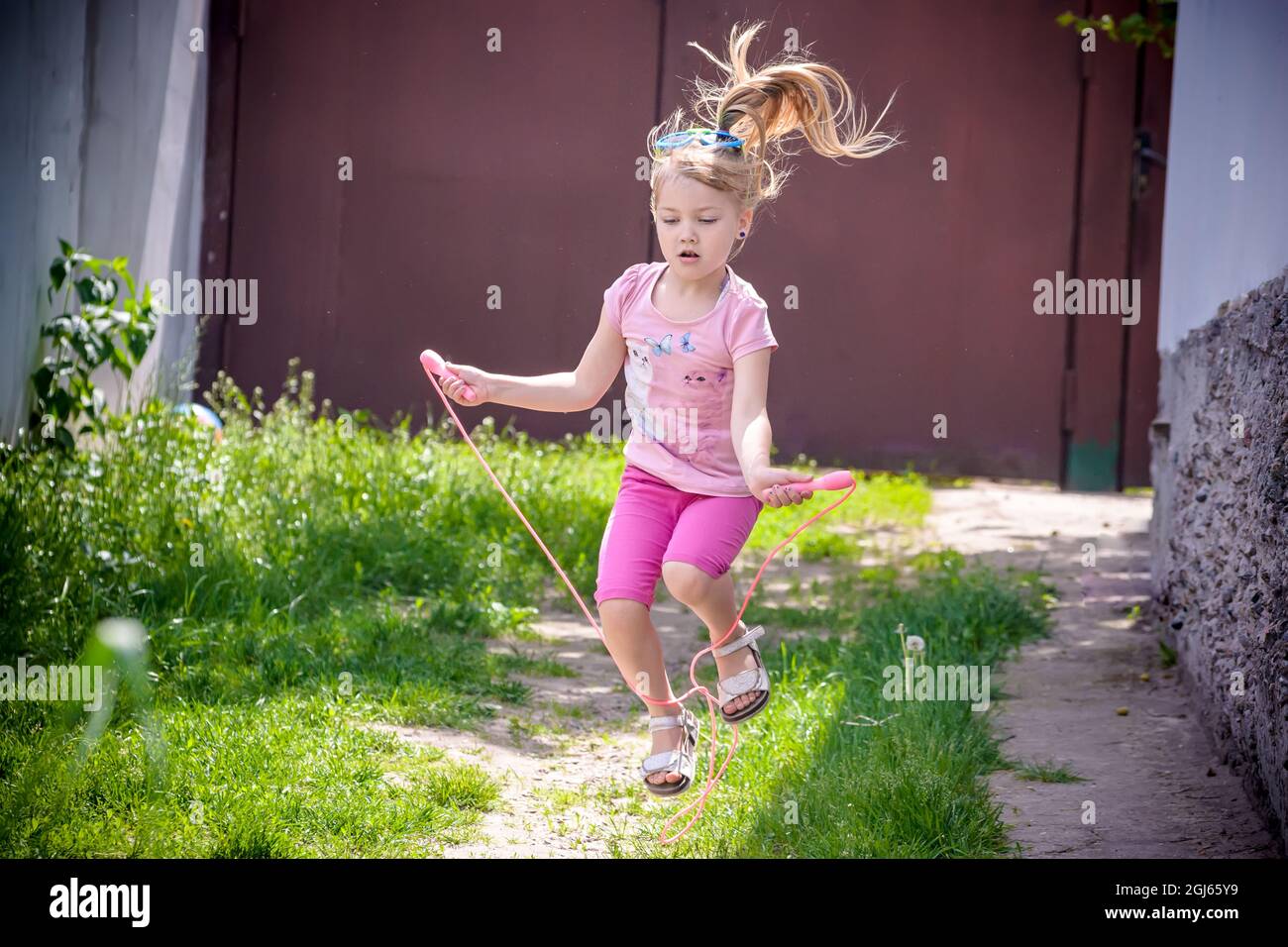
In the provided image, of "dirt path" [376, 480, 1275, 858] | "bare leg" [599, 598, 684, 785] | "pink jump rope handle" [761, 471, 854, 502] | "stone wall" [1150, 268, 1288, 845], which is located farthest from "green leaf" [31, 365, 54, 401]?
"stone wall" [1150, 268, 1288, 845]

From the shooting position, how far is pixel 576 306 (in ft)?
29.9

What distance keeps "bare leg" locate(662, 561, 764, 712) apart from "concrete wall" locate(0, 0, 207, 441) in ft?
12.3

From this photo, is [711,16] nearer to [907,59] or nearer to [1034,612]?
[907,59]

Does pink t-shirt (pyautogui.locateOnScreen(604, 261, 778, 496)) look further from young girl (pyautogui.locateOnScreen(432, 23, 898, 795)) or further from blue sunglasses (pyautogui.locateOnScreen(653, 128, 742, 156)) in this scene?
blue sunglasses (pyautogui.locateOnScreen(653, 128, 742, 156))

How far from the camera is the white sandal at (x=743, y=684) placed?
331cm

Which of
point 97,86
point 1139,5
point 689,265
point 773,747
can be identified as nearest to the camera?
point 689,265

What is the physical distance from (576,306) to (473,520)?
3.00 metres

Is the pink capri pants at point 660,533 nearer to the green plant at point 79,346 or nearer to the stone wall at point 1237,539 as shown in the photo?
the stone wall at point 1237,539

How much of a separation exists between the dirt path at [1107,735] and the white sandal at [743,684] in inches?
28.5

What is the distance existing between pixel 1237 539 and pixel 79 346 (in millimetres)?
4559

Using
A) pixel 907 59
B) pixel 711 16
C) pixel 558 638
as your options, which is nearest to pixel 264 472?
pixel 558 638

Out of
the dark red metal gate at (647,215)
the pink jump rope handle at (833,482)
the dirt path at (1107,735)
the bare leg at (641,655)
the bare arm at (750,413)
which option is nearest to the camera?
the pink jump rope handle at (833,482)

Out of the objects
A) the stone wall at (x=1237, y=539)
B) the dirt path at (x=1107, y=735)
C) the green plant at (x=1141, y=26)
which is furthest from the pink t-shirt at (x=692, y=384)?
the green plant at (x=1141, y=26)

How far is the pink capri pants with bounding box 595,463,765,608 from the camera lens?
321cm
